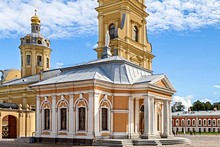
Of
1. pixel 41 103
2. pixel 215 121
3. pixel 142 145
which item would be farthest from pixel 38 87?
pixel 215 121

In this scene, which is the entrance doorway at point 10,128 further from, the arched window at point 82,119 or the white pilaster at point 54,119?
the arched window at point 82,119

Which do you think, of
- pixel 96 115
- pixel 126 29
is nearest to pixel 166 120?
pixel 96 115

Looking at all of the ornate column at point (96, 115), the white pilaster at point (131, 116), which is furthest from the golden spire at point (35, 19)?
the ornate column at point (96, 115)

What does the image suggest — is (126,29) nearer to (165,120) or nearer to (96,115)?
(165,120)

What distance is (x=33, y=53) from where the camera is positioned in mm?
47188

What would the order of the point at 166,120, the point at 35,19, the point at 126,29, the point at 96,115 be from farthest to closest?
the point at 35,19 → the point at 126,29 → the point at 166,120 → the point at 96,115

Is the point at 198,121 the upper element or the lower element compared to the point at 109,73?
lower

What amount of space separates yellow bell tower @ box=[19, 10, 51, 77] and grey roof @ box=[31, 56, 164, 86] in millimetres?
21530

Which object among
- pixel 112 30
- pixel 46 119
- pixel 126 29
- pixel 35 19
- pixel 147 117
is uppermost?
pixel 35 19

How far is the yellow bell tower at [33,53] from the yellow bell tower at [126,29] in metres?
11.3

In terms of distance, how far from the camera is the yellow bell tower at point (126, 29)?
126 ft

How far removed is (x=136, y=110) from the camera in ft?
82.3

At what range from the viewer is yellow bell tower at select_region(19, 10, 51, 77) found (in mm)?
47250

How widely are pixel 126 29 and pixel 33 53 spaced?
15470 millimetres
